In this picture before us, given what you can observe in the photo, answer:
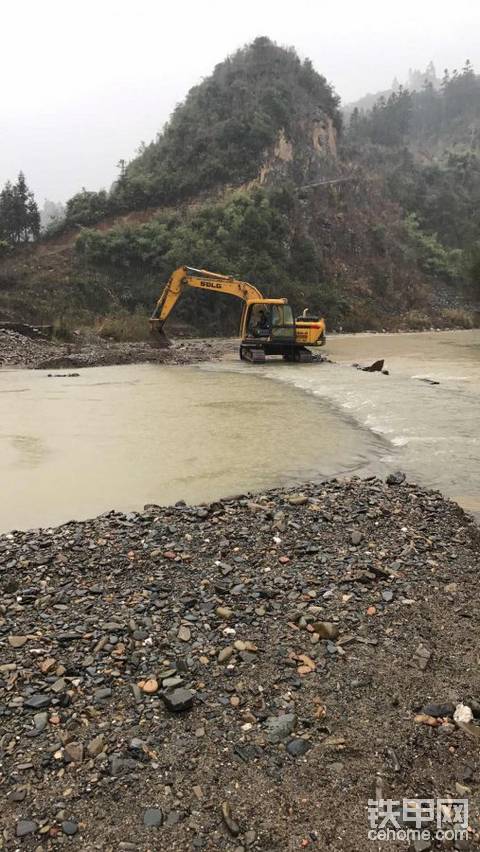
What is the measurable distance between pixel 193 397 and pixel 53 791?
13.6 metres

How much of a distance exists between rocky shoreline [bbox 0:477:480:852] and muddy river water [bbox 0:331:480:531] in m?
2.14

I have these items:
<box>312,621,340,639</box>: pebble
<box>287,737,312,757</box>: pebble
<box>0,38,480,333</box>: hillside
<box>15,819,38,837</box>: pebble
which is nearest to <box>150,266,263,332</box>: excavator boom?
<box>0,38,480,333</box>: hillside

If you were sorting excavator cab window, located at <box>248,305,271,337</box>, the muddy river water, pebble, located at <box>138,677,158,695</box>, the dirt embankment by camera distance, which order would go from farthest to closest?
excavator cab window, located at <box>248,305,271,337</box>
the dirt embankment
the muddy river water
pebble, located at <box>138,677,158,695</box>

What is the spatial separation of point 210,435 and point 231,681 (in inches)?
313

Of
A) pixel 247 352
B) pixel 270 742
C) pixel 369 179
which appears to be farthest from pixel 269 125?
pixel 270 742

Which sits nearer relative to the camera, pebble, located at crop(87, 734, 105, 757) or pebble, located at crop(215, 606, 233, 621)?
pebble, located at crop(87, 734, 105, 757)

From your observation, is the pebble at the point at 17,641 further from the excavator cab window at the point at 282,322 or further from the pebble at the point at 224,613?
the excavator cab window at the point at 282,322

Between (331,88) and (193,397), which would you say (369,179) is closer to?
(331,88)

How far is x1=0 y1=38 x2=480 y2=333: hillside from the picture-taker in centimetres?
4384

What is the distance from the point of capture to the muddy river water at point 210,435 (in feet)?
27.3

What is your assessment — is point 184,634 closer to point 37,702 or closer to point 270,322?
point 37,702

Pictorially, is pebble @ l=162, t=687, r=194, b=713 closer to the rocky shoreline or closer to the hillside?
the rocky shoreline

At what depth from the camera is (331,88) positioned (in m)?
78.0

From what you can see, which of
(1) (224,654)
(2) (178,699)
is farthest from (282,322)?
(2) (178,699)
